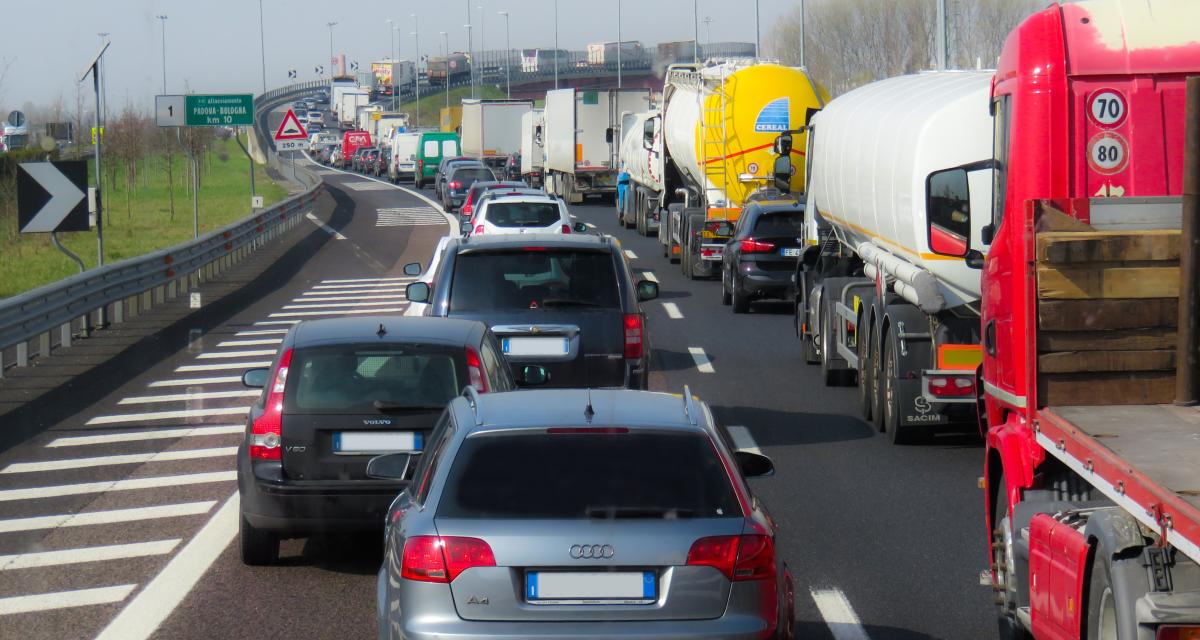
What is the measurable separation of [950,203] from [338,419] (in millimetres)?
3426

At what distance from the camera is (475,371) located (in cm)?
918

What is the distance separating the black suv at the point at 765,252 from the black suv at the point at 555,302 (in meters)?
11.6

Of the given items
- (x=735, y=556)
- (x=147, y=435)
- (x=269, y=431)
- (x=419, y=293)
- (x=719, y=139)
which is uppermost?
(x=719, y=139)

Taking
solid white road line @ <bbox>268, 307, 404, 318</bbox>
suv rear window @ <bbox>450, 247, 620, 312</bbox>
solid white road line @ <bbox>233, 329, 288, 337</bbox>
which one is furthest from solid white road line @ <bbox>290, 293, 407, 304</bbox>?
suv rear window @ <bbox>450, 247, 620, 312</bbox>

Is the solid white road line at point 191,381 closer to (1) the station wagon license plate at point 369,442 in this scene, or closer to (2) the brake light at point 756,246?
(2) the brake light at point 756,246

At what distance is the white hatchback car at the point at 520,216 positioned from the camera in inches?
1068

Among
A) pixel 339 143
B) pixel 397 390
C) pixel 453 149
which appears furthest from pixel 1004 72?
pixel 339 143

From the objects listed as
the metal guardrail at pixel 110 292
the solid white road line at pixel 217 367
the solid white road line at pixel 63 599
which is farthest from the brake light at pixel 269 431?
the solid white road line at pixel 217 367

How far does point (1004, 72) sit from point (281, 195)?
59.3 metres

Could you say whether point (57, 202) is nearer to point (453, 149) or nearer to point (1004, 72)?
point (1004, 72)

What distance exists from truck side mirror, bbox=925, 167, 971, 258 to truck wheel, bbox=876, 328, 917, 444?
375cm

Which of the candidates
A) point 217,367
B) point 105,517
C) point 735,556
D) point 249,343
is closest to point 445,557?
point 735,556

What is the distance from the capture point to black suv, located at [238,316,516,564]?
344 inches

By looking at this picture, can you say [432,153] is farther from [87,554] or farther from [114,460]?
[87,554]
